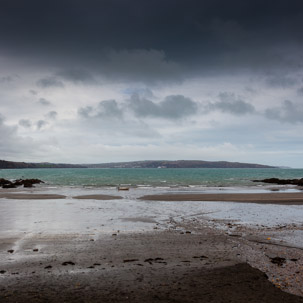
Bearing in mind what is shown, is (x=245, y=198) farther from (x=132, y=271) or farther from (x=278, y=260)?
(x=132, y=271)

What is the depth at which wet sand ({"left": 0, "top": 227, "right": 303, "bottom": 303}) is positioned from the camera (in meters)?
6.51

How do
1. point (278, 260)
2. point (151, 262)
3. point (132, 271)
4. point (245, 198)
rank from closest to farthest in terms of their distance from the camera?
point (132, 271)
point (151, 262)
point (278, 260)
point (245, 198)

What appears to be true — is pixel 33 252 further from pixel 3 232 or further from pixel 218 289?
pixel 218 289

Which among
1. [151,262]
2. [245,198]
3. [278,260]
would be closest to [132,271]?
[151,262]

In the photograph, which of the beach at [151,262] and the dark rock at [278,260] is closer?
the beach at [151,262]

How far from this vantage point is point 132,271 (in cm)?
813

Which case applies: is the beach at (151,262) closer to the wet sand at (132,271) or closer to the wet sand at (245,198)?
the wet sand at (132,271)

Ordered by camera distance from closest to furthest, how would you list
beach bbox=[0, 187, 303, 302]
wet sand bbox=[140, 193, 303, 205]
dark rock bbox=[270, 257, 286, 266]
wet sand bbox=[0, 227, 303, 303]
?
Result: wet sand bbox=[0, 227, 303, 303] → beach bbox=[0, 187, 303, 302] → dark rock bbox=[270, 257, 286, 266] → wet sand bbox=[140, 193, 303, 205]

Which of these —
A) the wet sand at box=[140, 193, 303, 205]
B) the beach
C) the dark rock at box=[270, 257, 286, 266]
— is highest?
the dark rock at box=[270, 257, 286, 266]

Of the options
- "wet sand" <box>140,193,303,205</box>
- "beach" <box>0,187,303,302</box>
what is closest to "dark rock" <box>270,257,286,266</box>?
"beach" <box>0,187,303,302</box>

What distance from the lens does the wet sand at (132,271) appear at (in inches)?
256

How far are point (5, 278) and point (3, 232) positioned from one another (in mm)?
7103

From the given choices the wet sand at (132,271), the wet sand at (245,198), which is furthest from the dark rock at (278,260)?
the wet sand at (245,198)

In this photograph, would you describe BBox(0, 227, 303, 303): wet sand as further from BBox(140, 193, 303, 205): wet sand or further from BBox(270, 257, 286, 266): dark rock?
BBox(140, 193, 303, 205): wet sand
